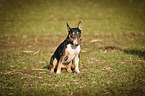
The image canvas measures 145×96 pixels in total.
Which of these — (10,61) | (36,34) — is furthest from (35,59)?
(36,34)

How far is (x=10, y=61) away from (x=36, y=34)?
298 inches

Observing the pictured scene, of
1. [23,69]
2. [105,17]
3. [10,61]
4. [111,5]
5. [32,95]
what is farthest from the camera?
[111,5]

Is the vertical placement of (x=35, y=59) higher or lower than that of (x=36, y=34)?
lower

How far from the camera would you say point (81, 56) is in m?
9.51

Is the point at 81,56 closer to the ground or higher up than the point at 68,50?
closer to the ground

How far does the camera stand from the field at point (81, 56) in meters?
5.96

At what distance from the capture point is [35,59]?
9258 millimetres

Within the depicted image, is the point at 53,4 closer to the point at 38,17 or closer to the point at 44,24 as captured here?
the point at 38,17

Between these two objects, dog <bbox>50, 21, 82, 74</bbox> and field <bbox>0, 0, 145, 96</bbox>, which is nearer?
field <bbox>0, 0, 145, 96</bbox>

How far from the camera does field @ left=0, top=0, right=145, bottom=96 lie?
19.5 ft

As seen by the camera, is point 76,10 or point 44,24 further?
point 76,10

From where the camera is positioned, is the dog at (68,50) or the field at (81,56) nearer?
the field at (81,56)

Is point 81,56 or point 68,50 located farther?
point 81,56

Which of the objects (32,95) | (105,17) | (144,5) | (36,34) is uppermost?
(144,5)
